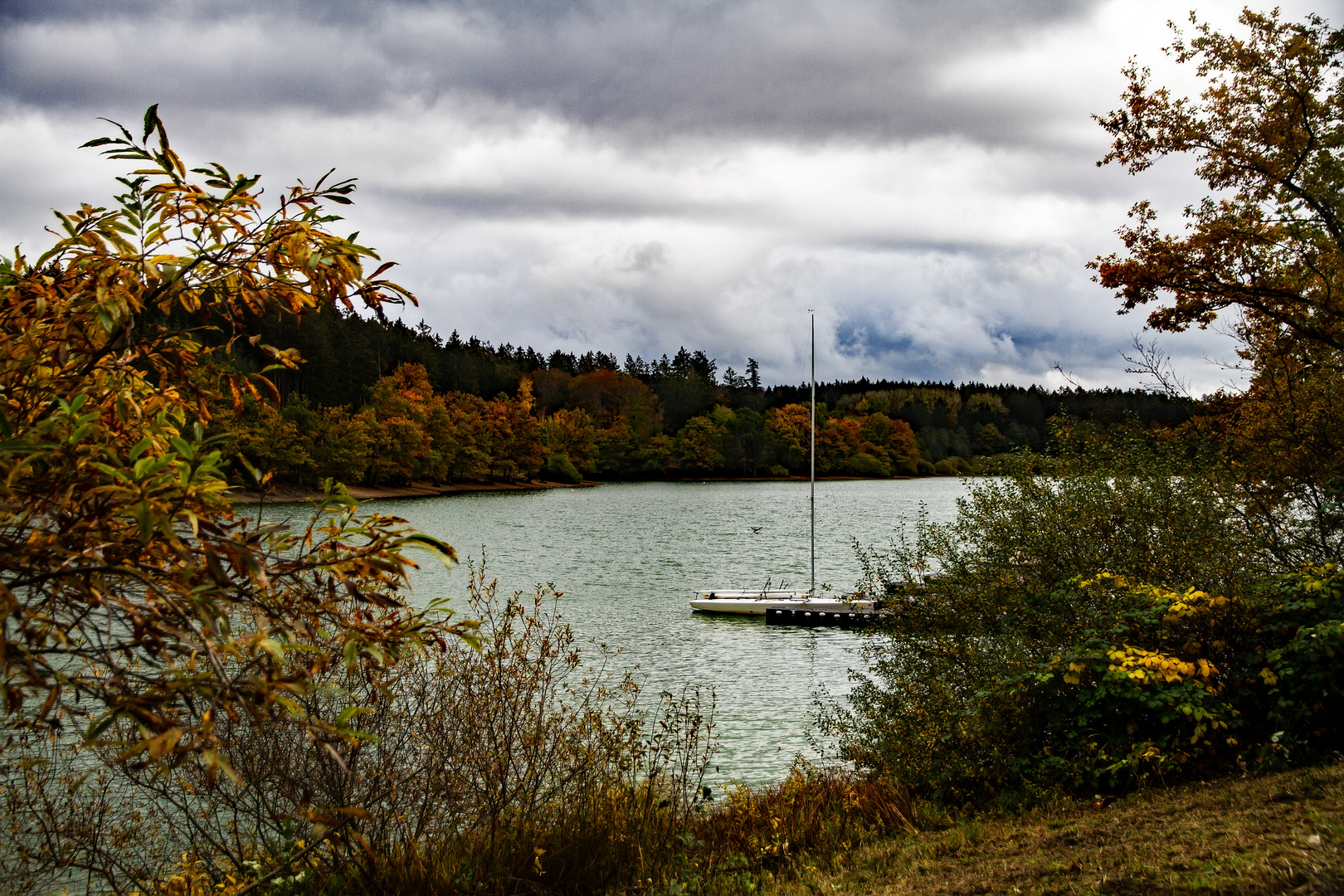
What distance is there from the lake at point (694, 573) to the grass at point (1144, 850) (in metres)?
6.45

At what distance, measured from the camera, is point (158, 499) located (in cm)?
212

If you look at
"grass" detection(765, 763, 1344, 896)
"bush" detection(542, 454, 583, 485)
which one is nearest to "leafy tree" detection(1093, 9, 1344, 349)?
"grass" detection(765, 763, 1344, 896)

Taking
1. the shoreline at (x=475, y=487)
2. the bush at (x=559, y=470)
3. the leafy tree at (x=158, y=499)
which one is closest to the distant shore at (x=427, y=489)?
the shoreline at (x=475, y=487)

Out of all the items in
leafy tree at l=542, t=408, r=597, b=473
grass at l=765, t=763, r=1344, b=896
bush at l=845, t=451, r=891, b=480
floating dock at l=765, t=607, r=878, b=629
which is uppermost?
leafy tree at l=542, t=408, r=597, b=473

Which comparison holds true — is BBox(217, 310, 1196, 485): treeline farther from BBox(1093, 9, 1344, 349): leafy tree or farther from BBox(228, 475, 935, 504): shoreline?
BBox(1093, 9, 1344, 349): leafy tree

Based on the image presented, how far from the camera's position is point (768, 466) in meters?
134

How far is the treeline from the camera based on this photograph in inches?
3206

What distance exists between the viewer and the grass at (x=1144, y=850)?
4559 mm

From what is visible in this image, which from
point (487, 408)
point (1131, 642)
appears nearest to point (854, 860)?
point (1131, 642)

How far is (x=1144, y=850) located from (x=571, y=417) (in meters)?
A: 120

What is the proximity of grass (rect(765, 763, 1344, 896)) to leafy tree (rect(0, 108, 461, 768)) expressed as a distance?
404 cm

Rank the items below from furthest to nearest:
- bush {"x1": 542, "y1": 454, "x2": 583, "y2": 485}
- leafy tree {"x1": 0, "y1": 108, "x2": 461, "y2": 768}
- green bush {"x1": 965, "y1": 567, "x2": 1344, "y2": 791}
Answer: bush {"x1": 542, "y1": 454, "x2": 583, "y2": 485} < green bush {"x1": 965, "y1": 567, "x2": 1344, "y2": 791} < leafy tree {"x1": 0, "y1": 108, "x2": 461, "y2": 768}

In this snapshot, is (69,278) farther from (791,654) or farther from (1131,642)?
(791,654)

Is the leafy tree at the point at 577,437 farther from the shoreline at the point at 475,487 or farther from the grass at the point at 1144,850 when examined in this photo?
the grass at the point at 1144,850
